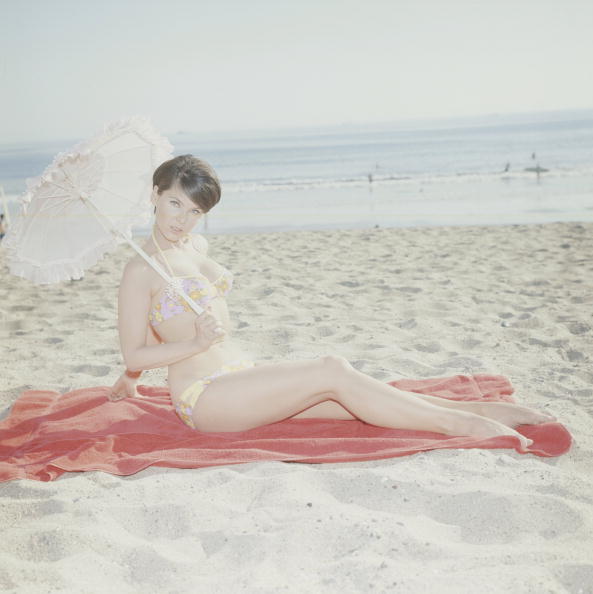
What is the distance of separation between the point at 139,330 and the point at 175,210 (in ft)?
1.82

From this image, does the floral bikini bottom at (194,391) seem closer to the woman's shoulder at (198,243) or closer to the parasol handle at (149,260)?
the parasol handle at (149,260)

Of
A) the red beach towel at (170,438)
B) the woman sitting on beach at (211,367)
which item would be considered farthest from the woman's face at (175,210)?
the red beach towel at (170,438)

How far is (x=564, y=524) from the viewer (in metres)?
2.33

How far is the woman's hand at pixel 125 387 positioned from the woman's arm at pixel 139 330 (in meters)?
0.58

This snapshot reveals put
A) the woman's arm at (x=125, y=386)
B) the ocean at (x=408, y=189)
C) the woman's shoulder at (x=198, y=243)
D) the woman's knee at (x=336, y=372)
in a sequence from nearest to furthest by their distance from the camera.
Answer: the woman's knee at (x=336, y=372) < the woman's shoulder at (x=198, y=243) < the woman's arm at (x=125, y=386) < the ocean at (x=408, y=189)

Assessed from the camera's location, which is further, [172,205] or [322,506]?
[172,205]

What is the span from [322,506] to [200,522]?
1.45ft

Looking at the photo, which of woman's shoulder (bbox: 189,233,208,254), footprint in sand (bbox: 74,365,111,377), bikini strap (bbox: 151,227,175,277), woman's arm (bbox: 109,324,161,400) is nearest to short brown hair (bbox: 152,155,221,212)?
bikini strap (bbox: 151,227,175,277)

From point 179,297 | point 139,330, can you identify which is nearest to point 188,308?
A: point 179,297

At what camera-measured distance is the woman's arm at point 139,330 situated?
299 centimetres

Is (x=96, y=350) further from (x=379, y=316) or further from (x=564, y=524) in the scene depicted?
(x=564, y=524)

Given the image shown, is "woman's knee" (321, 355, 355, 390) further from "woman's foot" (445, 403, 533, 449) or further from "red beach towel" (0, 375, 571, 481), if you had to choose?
"woman's foot" (445, 403, 533, 449)

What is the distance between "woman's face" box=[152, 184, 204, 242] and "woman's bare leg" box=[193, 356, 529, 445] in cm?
71

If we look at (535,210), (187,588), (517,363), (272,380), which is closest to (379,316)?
(517,363)
